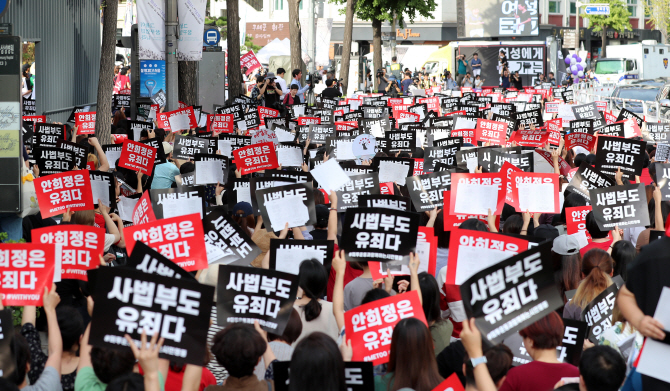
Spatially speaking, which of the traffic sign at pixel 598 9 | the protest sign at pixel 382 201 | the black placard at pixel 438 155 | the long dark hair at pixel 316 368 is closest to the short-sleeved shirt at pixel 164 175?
the black placard at pixel 438 155

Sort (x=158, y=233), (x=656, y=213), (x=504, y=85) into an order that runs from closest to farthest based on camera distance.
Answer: (x=158, y=233)
(x=656, y=213)
(x=504, y=85)

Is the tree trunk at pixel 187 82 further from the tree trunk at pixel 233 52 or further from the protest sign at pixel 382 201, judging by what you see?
the protest sign at pixel 382 201

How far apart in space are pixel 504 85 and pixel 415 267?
3343cm

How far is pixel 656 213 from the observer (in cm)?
802

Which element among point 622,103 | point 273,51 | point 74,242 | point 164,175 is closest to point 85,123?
point 164,175

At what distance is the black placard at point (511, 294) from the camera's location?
4.21 meters

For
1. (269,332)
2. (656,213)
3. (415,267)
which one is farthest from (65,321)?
(656,213)

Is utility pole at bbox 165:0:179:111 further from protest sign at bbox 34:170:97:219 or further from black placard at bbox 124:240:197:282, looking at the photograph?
black placard at bbox 124:240:197:282

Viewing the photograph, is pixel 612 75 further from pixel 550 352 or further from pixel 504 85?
pixel 550 352

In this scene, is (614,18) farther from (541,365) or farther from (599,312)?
(541,365)

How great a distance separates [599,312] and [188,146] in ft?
27.3

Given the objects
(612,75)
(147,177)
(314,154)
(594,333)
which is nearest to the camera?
(594,333)

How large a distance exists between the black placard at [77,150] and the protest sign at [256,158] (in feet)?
6.44

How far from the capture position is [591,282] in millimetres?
5770
